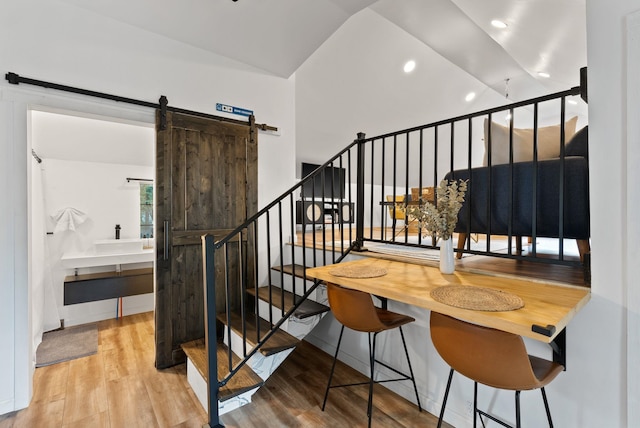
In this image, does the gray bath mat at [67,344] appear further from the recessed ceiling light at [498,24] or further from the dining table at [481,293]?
the recessed ceiling light at [498,24]

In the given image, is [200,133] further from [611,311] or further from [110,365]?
[611,311]

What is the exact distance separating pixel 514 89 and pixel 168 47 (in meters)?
5.78

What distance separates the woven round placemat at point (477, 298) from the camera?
115 cm

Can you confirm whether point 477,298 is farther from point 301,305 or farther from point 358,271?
point 301,305

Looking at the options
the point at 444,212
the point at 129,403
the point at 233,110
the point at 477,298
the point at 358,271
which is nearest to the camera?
the point at 477,298

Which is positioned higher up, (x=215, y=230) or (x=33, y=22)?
(x=33, y=22)

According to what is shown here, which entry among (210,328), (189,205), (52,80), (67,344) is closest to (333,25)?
(189,205)

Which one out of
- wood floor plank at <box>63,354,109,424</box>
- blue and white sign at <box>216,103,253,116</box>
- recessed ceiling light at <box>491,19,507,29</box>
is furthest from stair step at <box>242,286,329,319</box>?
recessed ceiling light at <box>491,19,507,29</box>

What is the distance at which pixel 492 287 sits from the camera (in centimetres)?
145

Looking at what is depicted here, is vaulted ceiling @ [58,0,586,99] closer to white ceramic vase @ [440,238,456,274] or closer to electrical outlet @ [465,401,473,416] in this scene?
white ceramic vase @ [440,238,456,274]

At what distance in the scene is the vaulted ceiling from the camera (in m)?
2.41

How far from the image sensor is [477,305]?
3.83ft

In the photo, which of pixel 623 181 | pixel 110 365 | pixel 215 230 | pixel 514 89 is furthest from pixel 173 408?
pixel 514 89

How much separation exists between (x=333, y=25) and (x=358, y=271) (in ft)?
7.79
